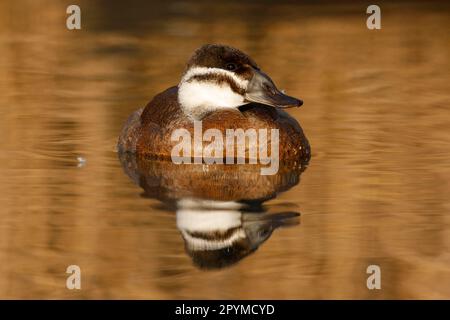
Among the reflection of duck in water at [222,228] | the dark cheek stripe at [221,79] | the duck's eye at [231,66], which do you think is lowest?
the reflection of duck in water at [222,228]

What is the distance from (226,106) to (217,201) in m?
1.58

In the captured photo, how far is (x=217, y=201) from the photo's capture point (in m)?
9.46

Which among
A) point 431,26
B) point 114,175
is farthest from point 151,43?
point 114,175

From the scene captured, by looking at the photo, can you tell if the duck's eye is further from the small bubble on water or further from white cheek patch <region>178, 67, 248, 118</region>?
the small bubble on water

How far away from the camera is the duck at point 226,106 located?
10688 millimetres

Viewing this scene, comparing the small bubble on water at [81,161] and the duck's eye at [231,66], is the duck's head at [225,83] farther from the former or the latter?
the small bubble on water at [81,161]

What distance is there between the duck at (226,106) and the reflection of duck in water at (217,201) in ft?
0.59

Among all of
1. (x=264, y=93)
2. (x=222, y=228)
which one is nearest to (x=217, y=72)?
(x=264, y=93)

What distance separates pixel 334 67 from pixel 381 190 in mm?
5003

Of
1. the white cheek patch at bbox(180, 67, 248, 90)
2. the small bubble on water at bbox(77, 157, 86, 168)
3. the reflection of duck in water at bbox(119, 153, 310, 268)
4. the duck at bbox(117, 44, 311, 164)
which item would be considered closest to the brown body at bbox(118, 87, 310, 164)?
the duck at bbox(117, 44, 311, 164)

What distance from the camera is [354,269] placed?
8.08 m

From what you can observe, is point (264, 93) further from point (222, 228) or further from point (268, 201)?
point (222, 228)

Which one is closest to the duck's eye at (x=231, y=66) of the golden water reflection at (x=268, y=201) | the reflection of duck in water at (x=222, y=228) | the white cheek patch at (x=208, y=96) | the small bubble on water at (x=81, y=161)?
the white cheek patch at (x=208, y=96)

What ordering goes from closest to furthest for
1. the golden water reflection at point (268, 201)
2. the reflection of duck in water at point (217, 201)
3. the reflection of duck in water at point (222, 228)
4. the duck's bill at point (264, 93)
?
1. the golden water reflection at point (268, 201)
2. the reflection of duck in water at point (222, 228)
3. the reflection of duck in water at point (217, 201)
4. the duck's bill at point (264, 93)
